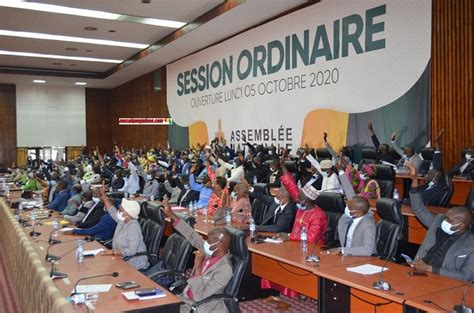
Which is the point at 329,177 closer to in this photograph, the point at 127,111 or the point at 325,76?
the point at 325,76

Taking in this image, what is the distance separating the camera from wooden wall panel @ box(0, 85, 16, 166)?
22.1 m

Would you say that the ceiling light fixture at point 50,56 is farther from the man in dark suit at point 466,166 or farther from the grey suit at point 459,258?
the grey suit at point 459,258

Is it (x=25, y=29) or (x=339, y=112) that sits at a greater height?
(x=25, y=29)

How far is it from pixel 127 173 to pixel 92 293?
7790 millimetres

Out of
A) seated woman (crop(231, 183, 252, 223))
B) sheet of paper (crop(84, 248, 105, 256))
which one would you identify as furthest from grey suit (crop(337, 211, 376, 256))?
sheet of paper (crop(84, 248, 105, 256))

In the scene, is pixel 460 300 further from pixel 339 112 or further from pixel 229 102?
pixel 229 102

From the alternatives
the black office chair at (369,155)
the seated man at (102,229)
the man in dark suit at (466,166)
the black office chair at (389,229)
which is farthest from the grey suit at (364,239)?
the black office chair at (369,155)

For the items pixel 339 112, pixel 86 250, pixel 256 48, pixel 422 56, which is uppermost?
pixel 256 48

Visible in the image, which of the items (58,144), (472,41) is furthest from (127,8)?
(58,144)

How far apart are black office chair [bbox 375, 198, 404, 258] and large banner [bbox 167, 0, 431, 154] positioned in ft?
14.5

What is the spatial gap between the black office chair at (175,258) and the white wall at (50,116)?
20175mm

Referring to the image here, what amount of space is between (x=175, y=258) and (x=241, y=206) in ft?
6.02

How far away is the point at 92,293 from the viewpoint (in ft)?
10.6

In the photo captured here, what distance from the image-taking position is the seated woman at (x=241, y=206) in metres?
5.91
